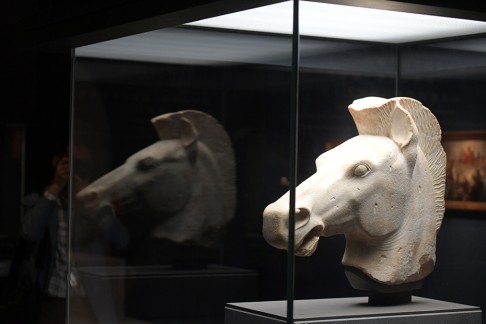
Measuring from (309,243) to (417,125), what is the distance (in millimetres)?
659

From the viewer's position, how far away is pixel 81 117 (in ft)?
15.2

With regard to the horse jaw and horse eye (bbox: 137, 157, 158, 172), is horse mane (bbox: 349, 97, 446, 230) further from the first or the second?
horse eye (bbox: 137, 157, 158, 172)

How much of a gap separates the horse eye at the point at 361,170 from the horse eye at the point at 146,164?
77 cm

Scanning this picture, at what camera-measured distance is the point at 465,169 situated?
416 centimetres

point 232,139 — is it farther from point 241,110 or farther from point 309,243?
point 309,243

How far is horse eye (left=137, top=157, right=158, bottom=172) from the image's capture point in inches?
167

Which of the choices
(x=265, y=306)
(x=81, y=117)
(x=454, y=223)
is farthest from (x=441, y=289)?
(x=81, y=117)

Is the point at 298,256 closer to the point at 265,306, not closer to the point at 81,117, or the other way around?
the point at 265,306

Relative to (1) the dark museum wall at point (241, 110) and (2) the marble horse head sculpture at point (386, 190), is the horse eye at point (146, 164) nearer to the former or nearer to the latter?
(1) the dark museum wall at point (241, 110)

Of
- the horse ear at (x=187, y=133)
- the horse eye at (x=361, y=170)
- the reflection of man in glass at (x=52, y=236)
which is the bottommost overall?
the reflection of man in glass at (x=52, y=236)

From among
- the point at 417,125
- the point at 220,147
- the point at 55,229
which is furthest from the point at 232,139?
the point at 55,229

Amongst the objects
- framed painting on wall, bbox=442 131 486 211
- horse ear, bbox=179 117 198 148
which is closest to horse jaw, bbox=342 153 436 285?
framed painting on wall, bbox=442 131 486 211

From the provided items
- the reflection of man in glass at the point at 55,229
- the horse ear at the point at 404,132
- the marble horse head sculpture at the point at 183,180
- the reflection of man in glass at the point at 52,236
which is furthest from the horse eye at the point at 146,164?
the horse ear at the point at 404,132

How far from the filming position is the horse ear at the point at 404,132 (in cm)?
397
